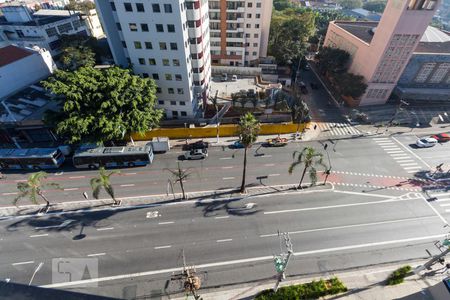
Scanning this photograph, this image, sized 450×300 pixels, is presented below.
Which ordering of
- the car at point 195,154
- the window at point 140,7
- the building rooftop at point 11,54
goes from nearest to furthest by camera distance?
the window at point 140,7 < the car at point 195,154 < the building rooftop at point 11,54

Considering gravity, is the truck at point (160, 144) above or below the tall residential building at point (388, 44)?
below

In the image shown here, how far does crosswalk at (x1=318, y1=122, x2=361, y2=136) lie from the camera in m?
54.8

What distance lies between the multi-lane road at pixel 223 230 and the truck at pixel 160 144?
5.61 m

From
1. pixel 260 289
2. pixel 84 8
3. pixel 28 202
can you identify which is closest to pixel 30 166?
pixel 28 202

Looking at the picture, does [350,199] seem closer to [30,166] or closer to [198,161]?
[198,161]

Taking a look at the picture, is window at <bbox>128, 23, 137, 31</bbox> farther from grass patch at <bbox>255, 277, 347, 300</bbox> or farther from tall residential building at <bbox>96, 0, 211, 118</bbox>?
grass patch at <bbox>255, 277, 347, 300</bbox>

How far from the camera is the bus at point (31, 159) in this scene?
42438 millimetres

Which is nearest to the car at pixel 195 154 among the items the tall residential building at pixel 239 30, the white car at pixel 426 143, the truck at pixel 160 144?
the truck at pixel 160 144

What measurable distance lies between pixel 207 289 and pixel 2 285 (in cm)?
2611

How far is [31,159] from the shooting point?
140ft

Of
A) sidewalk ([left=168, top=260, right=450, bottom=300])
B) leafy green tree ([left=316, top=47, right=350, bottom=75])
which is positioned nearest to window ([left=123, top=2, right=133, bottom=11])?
sidewalk ([left=168, top=260, right=450, bottom=300])

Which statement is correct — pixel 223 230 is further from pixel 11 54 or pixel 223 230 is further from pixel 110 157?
pixel 11 54

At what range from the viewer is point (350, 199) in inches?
1528

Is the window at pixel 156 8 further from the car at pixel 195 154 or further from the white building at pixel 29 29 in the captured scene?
the white building at pixel 29 29
